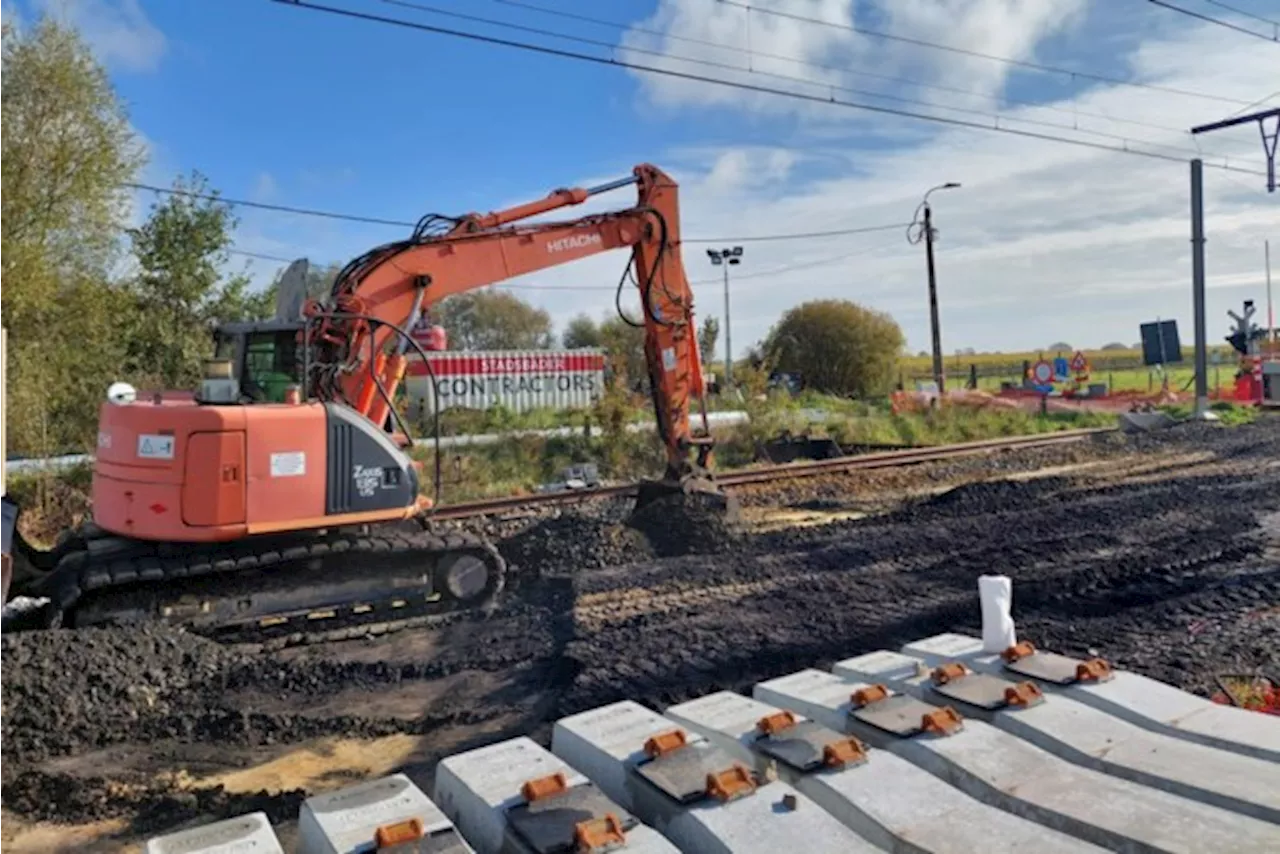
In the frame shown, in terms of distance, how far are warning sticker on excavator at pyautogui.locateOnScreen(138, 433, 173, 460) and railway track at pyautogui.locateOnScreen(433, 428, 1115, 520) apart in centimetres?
506

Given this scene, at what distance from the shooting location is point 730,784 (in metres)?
2.40

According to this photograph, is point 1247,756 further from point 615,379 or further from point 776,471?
point 615,379

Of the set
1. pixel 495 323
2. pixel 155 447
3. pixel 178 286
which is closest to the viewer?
pixel 155 447

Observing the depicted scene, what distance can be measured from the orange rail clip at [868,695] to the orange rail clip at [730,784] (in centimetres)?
64

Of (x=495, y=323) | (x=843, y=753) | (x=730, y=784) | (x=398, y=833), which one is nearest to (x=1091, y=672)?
(x=843, y=753)

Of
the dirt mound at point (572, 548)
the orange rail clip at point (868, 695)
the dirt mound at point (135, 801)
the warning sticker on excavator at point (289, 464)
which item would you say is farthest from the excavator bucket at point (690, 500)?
the orange rail clip at point (868, 695)

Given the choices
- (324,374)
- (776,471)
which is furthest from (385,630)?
(776,471)

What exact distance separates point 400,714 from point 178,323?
21665mm

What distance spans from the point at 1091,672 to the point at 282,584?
286 inches

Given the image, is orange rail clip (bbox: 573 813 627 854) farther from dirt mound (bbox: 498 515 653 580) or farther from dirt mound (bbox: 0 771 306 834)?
dirt mound (bbox: 498 515 653 580)

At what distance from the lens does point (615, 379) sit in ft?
69.4

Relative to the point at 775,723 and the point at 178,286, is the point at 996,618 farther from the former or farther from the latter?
the point at 178,286

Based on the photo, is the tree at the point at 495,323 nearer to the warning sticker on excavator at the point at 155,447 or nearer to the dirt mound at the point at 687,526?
the dirt mound at the point at 687,526

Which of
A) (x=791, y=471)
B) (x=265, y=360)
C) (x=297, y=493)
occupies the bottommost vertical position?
(x=791, y=471)
